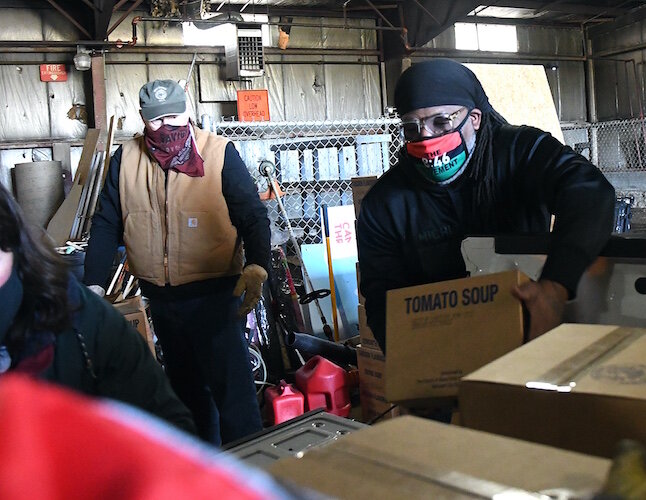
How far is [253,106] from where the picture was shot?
8156 mm

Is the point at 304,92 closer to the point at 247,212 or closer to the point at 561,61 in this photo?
the point at 561,61

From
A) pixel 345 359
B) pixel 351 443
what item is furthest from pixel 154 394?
pixel 345 359

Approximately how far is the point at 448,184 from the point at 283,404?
87.7 inches

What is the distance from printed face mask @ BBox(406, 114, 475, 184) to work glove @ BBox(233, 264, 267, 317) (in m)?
1.01

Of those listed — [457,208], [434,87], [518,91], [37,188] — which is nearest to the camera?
[434,87]

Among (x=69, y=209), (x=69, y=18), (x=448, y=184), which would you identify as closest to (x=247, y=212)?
(x=448, y=184)

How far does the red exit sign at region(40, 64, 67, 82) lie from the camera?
749 cm

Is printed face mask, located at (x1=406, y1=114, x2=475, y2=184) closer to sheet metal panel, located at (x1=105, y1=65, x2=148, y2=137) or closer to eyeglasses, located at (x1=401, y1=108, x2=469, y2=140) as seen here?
eyeglasses, located at (x1=401, y1=108, x2=469, y2=140)

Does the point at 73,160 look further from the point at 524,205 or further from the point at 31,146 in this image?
the point at 524,205

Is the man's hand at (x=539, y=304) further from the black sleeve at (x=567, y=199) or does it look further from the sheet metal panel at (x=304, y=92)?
the sheet metal panel at (x=304, y=92)

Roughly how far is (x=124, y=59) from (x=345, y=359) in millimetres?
5019

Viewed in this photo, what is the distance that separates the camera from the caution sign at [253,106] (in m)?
8.10

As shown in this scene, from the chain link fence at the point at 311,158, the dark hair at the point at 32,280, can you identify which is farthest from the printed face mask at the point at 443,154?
the chain link fence at the point at 311,158

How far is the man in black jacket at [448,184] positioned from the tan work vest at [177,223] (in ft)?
3.12
